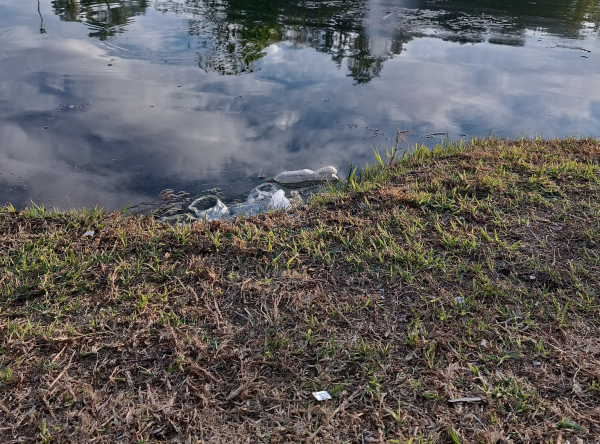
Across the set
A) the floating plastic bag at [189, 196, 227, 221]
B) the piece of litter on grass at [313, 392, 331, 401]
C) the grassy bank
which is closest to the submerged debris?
the floating plastic bag at [189, 196, 227, 221]

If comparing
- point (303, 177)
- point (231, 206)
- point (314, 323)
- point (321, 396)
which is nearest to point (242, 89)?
point (303, 177)

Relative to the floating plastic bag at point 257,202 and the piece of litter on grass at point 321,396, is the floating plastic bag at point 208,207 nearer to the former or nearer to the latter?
the floating plastic bag at point 257,202

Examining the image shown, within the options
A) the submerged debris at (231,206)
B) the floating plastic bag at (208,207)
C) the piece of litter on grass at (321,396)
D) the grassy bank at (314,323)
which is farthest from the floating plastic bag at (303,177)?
the piece of litter on grass at (321,396)

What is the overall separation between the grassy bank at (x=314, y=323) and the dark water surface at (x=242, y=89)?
1528 mm

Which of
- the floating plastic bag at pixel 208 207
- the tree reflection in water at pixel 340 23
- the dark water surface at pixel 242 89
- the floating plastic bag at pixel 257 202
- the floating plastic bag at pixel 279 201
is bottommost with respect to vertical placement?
the floating plastic bag at pixel 208 207

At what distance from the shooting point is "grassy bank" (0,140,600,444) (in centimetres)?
208

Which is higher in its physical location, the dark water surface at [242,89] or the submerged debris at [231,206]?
the dark water surface at [242,89]

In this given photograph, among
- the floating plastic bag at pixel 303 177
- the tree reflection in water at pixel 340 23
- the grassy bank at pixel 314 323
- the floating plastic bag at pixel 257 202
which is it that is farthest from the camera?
the tree reflection in water at pixel 340 23

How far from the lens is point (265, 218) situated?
3.65 meters

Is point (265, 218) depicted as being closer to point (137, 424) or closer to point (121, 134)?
point (137, 424)

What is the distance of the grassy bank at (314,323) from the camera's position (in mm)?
2078

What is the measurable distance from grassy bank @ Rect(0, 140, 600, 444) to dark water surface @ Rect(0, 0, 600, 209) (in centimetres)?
153

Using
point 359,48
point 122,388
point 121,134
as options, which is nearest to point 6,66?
point 121,134

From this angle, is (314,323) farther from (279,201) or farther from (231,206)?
(231,206)
